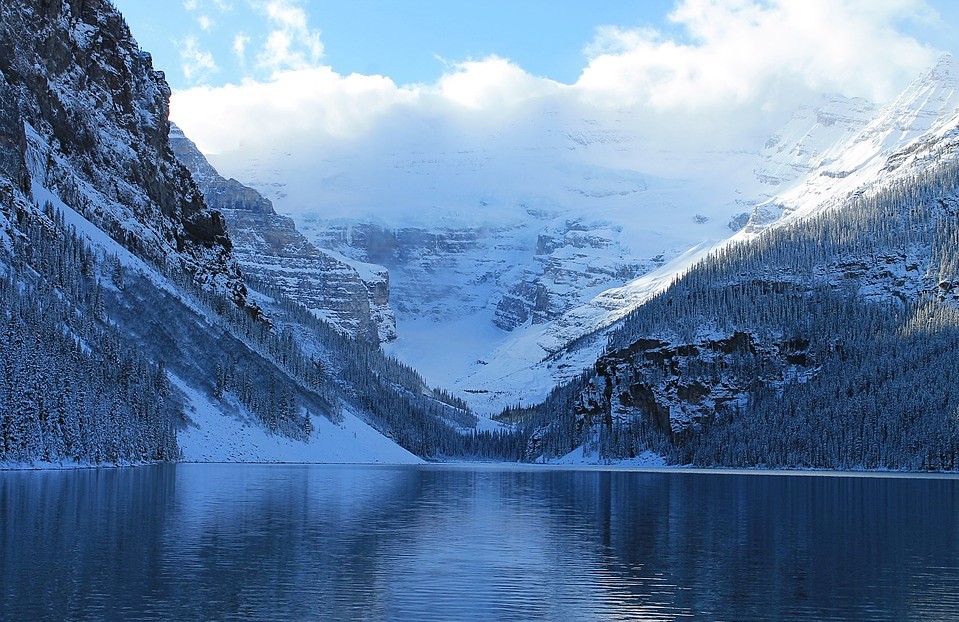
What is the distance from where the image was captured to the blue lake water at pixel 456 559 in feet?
132

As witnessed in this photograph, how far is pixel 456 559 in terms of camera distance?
2101 inches

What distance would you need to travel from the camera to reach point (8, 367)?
126938mm

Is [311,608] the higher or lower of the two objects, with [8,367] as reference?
lower

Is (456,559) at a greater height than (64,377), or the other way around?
(64,377)

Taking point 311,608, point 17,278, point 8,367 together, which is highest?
point 17,278

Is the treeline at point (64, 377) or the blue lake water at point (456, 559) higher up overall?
the treeline at point (64, 377)

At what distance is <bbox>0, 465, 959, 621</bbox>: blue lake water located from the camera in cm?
4009

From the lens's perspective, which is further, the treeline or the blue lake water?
the treeline

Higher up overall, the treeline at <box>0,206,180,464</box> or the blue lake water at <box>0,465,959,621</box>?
the treeline at <box>0,206,180,464</box>

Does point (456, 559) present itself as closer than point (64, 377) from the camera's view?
Yes

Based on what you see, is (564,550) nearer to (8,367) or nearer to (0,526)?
(0,526)

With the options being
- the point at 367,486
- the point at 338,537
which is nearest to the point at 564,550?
the point at 338,537

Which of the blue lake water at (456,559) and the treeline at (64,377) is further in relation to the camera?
the treeline at (64,377)

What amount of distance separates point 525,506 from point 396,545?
116ft
